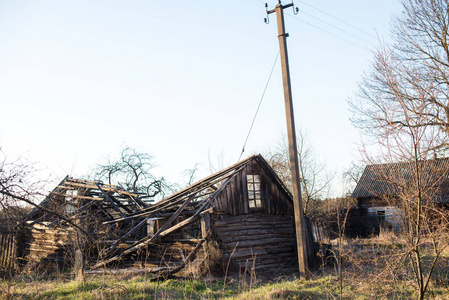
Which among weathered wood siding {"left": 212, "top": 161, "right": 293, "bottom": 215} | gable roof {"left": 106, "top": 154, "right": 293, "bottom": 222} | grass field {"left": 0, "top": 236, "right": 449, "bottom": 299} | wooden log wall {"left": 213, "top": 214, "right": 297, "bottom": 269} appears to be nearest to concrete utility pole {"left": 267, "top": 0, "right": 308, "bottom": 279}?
grass field {"left": 0, "top": 236, "right": 449, "bottom": 299}

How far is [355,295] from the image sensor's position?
8.04m

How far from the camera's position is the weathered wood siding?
12438mm

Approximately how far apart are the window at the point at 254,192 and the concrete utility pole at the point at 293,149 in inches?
135

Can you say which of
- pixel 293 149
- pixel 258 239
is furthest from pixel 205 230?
pixel 293 149

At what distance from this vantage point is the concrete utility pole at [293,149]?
10.0 m

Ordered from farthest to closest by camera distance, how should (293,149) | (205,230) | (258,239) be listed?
1. (258,239)
2. (205,230)
3. (293,149)

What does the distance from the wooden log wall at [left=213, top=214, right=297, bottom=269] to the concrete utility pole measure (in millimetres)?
2318

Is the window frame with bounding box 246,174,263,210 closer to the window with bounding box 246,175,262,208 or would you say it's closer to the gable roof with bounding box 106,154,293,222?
the window with bounding box 246,175,262,208

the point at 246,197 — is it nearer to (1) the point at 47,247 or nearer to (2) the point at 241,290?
(2) the point at 241,290

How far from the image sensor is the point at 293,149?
10.2 metres

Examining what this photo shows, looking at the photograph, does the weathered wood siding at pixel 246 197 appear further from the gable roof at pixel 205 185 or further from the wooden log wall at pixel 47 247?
the wooden log wall at pixel 47 247

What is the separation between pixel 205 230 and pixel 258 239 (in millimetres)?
2584

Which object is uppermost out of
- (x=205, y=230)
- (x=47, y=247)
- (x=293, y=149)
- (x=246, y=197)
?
(x=293, y=149)

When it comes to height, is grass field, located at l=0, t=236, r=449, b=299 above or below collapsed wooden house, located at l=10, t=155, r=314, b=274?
below
